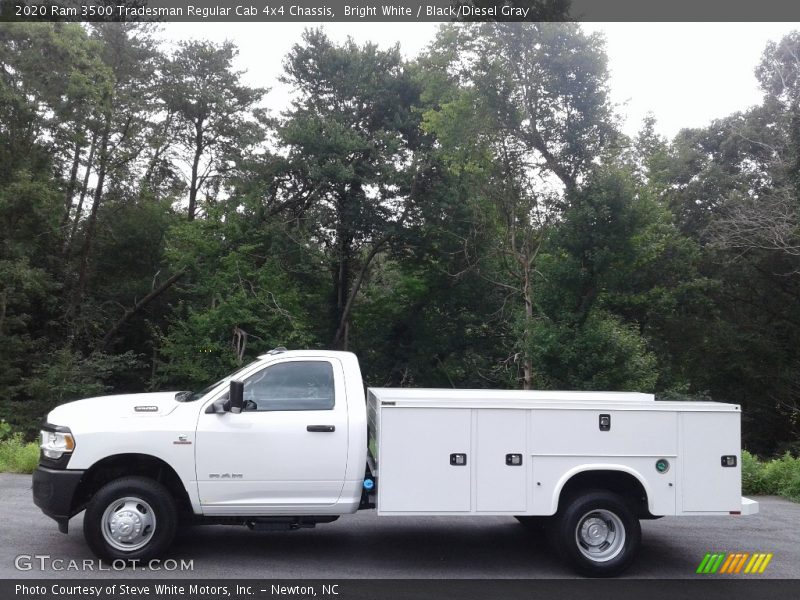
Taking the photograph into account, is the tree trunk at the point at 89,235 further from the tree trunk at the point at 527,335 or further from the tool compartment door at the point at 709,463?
the tool compartment door at the point at 709,463

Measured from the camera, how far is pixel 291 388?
24.3 feet

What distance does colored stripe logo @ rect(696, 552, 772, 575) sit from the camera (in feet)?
24.9

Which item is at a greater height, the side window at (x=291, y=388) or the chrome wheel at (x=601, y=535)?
the side window at (x=291, y=388)

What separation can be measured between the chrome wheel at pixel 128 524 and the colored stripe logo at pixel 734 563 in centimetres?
519

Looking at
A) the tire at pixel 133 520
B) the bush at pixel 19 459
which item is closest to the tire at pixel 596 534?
the tire at pixel 133 520

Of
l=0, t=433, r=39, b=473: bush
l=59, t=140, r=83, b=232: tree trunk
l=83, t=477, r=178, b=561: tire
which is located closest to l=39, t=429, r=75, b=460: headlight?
l=83, t=477, r=178, b=561: tire

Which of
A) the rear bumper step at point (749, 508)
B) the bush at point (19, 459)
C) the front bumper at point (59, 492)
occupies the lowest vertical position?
the bush at point (19, 459)

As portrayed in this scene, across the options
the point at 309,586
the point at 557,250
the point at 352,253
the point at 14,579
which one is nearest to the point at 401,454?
the point at 309,586

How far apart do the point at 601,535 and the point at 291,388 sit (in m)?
3.21

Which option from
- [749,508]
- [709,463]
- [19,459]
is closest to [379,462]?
[709,463]

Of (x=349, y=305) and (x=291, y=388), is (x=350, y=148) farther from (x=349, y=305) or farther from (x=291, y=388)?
(x=291, y=388)

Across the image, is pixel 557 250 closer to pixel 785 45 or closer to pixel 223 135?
pixel 785 45

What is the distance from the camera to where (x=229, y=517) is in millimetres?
7277

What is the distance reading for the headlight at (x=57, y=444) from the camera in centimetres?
701
